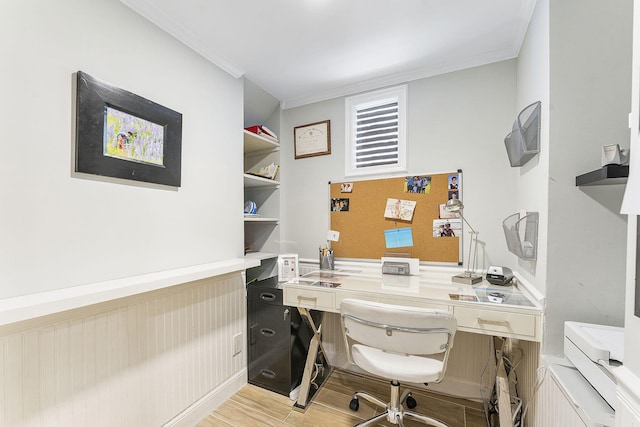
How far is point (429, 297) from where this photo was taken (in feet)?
4.82

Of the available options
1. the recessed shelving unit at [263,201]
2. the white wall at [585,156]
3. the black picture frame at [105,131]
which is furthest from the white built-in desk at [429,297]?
the black picture frame at [105,131]

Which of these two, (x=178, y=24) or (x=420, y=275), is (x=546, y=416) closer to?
(x=420, y=275)

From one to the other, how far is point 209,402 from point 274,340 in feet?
1.76

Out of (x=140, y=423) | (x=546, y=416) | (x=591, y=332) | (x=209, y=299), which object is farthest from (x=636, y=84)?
(x=140, y=423)

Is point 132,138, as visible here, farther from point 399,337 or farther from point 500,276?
point 500,276

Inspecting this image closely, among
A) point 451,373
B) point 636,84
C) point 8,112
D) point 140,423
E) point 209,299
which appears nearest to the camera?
point 636,84

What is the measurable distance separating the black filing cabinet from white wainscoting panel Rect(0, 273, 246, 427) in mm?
131

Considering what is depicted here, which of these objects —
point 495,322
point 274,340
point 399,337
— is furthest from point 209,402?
point 495,322

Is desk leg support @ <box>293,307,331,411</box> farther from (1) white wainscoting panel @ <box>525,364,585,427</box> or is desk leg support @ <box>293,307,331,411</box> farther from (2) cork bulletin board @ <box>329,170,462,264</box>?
(1) white wainscoting panel @ <box>525,364,585,427</box>

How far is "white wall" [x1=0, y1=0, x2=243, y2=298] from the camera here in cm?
103

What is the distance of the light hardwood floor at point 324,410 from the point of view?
1681mm

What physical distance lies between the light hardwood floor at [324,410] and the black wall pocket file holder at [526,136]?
5.28ft

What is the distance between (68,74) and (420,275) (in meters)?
2.26

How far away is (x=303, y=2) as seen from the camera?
1.43m
